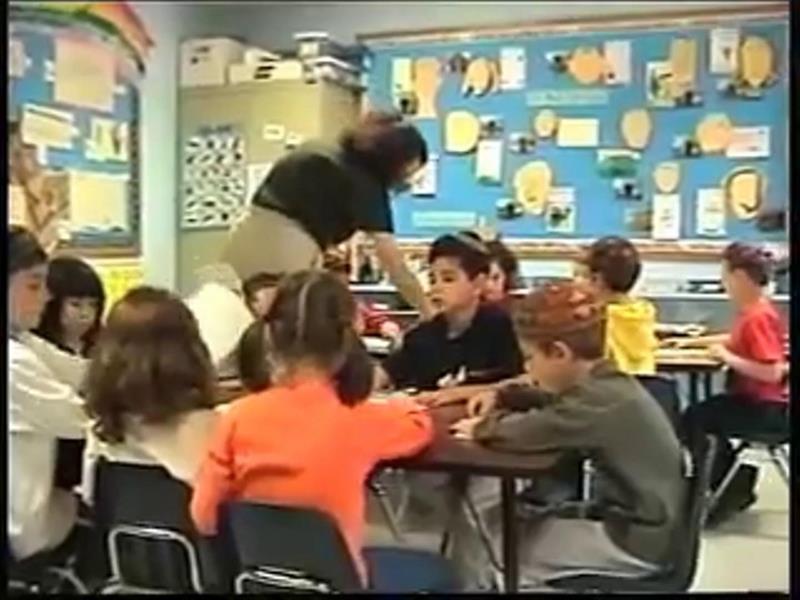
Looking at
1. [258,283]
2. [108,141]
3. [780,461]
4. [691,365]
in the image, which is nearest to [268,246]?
[258,283]

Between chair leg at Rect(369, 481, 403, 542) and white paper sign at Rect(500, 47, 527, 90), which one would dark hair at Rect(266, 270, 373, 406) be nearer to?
chair leg at Rect(369, 481, 403, 542)

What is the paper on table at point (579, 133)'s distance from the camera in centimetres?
136

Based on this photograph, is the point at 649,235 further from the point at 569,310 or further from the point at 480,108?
the point at 480,108

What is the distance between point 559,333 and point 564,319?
2 centimetres

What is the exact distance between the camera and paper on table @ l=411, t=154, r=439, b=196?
135 centimetres

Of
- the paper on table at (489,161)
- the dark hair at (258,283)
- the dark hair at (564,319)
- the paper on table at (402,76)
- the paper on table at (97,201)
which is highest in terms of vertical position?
the paper on table at (402,76)

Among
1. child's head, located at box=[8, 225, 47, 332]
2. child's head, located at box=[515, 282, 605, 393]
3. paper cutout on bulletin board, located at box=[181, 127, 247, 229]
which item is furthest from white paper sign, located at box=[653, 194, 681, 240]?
child's head, located at box=[8, 225, 47, 332]

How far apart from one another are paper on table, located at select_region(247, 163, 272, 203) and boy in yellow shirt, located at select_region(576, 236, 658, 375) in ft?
1.21

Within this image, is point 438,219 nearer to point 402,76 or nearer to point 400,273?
point 400,273

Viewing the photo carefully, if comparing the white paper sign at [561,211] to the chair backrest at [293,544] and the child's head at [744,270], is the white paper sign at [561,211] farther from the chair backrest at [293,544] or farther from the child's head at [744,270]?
the chair backrest at [293,544]

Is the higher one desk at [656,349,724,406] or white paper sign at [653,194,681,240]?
white paper sign at [653,194,681,240]

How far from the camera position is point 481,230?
1.34 m

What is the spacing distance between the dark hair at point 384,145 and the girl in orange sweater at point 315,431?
0.15 m

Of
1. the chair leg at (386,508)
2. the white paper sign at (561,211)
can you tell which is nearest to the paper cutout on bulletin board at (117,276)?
the chair leg at (386,508)
